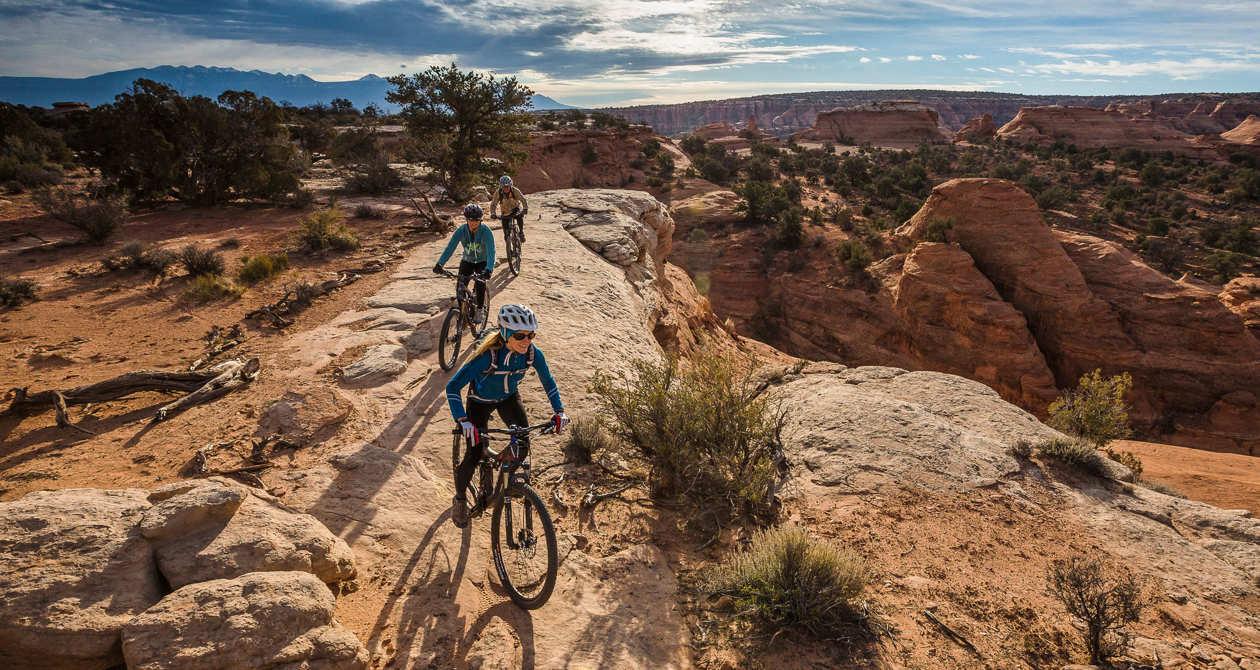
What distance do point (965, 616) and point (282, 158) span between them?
2211 cm

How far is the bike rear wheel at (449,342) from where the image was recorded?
23.6ft

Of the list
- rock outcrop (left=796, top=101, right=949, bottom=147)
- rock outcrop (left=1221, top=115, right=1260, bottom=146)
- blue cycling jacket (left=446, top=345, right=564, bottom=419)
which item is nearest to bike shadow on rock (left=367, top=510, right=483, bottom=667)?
blue cycling jacket (left=446, top=345, right=564, bottom=419)

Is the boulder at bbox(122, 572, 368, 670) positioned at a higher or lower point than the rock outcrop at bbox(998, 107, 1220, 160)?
lower

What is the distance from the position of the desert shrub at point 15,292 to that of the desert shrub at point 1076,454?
54.3 feet

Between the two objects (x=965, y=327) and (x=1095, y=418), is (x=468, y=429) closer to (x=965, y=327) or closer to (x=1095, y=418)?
(x=1095, y=418)

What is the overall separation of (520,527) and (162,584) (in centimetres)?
220

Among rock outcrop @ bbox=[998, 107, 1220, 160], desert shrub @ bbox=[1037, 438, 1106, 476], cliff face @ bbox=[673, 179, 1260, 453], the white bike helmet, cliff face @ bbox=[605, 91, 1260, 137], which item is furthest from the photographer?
cliff face @ bbox=[605, 91, 1260, 137]

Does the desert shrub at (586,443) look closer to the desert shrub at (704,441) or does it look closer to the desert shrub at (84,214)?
the desert shrub at (704,441)

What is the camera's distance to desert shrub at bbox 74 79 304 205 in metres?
15.8

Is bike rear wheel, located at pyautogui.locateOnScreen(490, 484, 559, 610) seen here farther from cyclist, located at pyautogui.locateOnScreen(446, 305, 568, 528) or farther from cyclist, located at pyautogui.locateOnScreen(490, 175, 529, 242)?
cyclist, located at pyautogui.locateOnScreen(490, 175, 529, 242)

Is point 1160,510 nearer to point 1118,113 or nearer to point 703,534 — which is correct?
point 703,534

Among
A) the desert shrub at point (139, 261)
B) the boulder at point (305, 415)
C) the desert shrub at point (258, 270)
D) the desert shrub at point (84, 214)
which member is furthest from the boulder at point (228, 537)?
the desert shrub at point (84, 214)

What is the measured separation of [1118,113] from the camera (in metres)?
62.9

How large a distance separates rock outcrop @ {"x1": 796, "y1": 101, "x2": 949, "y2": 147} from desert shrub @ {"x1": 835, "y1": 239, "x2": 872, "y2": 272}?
50479 millimetres
